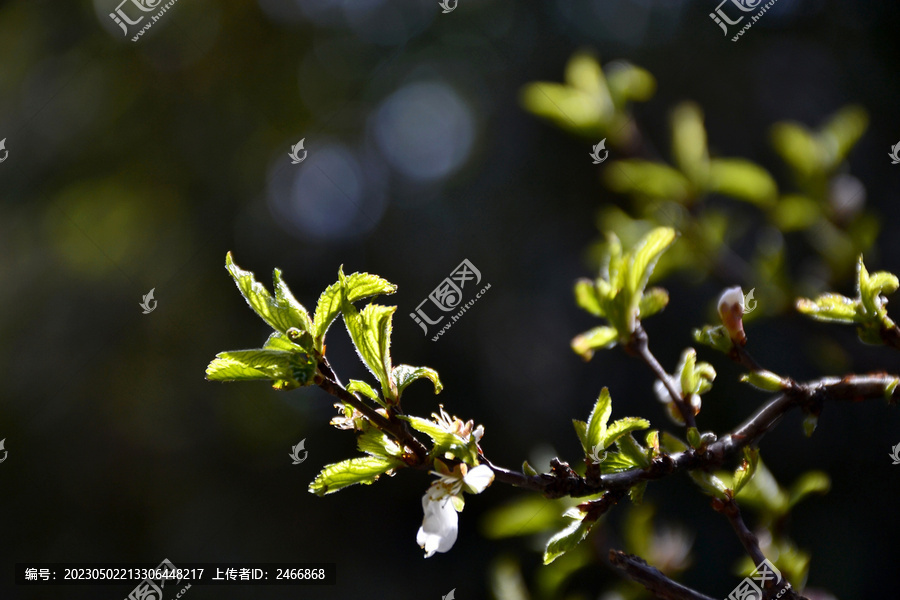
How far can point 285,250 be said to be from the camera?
369cm

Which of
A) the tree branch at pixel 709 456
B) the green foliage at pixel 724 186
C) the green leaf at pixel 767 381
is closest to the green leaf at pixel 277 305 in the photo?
the tree branch at pixel 709 456

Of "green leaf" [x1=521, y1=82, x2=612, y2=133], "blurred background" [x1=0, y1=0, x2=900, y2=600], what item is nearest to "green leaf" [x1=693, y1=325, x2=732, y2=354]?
Answer: "green leaf" [x1=521, y1=82, x2=612, y2=133]

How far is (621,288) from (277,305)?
33 centimetres

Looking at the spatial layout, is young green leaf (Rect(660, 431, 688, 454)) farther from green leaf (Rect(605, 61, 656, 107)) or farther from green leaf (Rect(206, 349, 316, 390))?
green leaf (Rect(605, 61, 656, 107))

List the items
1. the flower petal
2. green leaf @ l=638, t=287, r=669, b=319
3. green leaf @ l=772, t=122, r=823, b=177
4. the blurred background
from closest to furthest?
the flower petal < green leaf @ l=638, t=287, r=669, b=319 < green leaf @ l=772, t=122, r=823, b=177 < the blurred background

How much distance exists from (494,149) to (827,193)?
2.65 m

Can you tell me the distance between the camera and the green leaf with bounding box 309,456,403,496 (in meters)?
0.58

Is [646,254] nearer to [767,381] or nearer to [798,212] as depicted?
[767,381]

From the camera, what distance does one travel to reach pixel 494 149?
3635 mm

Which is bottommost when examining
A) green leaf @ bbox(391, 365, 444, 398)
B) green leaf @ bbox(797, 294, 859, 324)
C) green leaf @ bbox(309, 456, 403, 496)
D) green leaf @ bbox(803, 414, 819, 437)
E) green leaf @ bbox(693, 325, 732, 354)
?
green leaf @ bbox(803, 414, 819, 437)

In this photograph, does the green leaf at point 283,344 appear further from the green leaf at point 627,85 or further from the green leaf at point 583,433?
the green leaf at point 627,85

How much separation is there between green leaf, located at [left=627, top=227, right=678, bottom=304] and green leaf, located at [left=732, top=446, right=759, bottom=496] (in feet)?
0.63

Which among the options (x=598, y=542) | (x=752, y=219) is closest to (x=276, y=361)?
(x=598, y=542)

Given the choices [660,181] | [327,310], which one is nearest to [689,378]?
[327,310]
